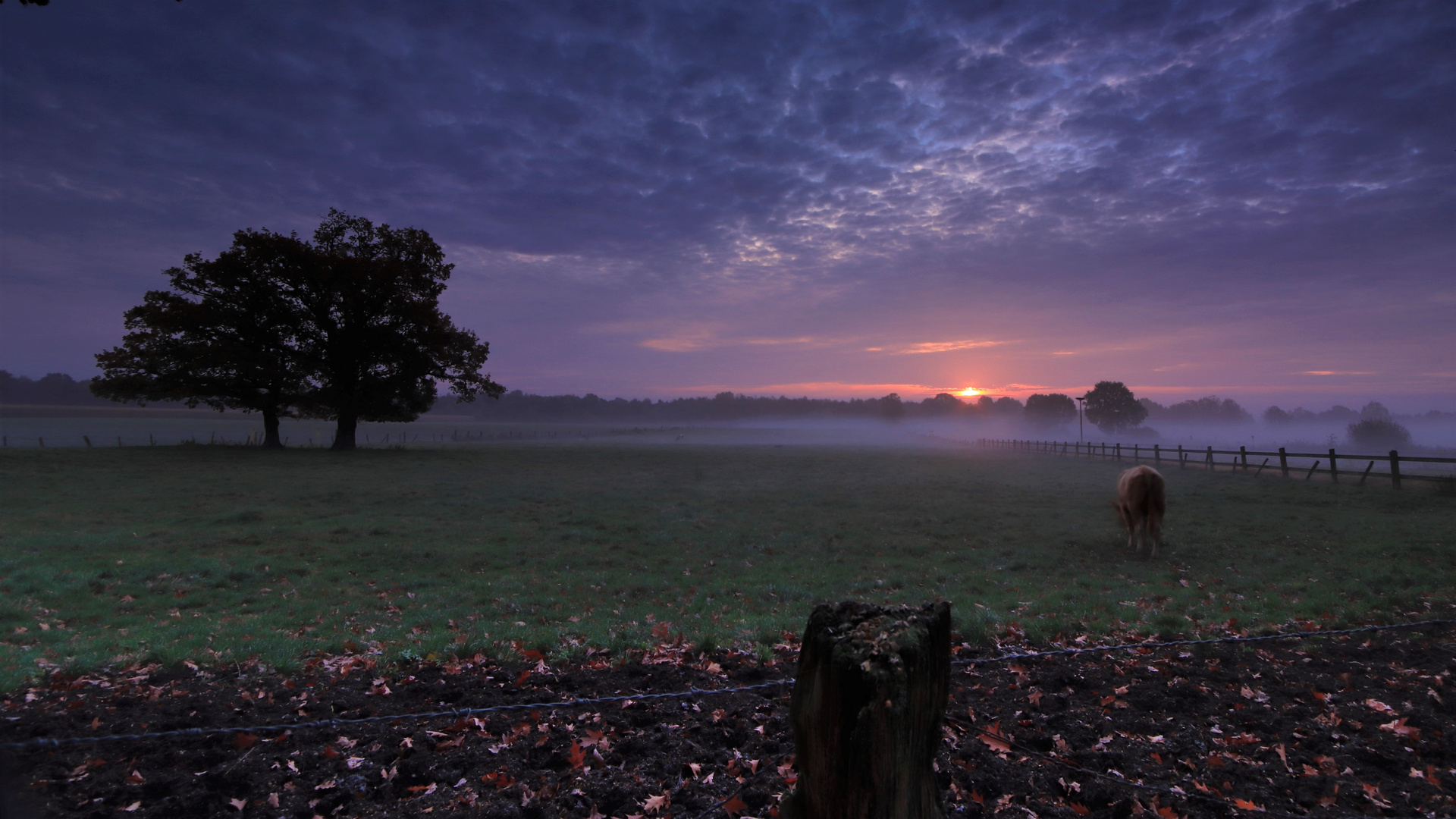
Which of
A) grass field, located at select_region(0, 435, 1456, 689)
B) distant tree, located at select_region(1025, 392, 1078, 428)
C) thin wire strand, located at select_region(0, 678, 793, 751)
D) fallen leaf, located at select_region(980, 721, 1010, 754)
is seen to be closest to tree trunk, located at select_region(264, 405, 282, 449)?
grass field, located at select_region(0, 435, 1456, 689)

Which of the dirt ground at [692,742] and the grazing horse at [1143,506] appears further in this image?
the grazing horse at [1143,506]

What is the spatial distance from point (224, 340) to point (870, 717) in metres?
41.7

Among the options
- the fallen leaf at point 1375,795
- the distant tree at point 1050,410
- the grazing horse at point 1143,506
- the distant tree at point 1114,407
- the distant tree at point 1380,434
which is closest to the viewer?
the fallen leaf at point 1375,795

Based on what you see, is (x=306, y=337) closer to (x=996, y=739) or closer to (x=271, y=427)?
(x=271, y=427)

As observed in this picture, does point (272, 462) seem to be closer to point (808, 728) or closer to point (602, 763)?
point (602, 763)

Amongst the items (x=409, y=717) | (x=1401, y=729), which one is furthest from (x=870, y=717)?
(x=1401, y=729)

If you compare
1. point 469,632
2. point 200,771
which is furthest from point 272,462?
point 200,771

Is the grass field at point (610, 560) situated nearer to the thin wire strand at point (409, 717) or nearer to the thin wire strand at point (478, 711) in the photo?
the thin wire strand at point (478, 711)

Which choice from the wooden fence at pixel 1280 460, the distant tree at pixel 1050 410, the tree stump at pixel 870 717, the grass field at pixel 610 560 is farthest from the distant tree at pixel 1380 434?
the tree stump at pixel 870 717

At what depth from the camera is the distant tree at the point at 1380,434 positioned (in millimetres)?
82250

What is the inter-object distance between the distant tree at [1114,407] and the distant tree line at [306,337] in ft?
354

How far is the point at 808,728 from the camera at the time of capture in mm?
2752

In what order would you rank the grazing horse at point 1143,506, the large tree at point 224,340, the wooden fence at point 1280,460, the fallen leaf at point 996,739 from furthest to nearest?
the large tree at point 224,340 < the wooden fence at point 1280,460 < the grazing horse at point 1143,506 < the fallen leaf at point 996,739

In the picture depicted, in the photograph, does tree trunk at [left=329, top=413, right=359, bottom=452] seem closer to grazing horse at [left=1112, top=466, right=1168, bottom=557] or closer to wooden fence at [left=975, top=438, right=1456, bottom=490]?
grazing horse at [left=1112, top=466, right=1168, bottom=557]
